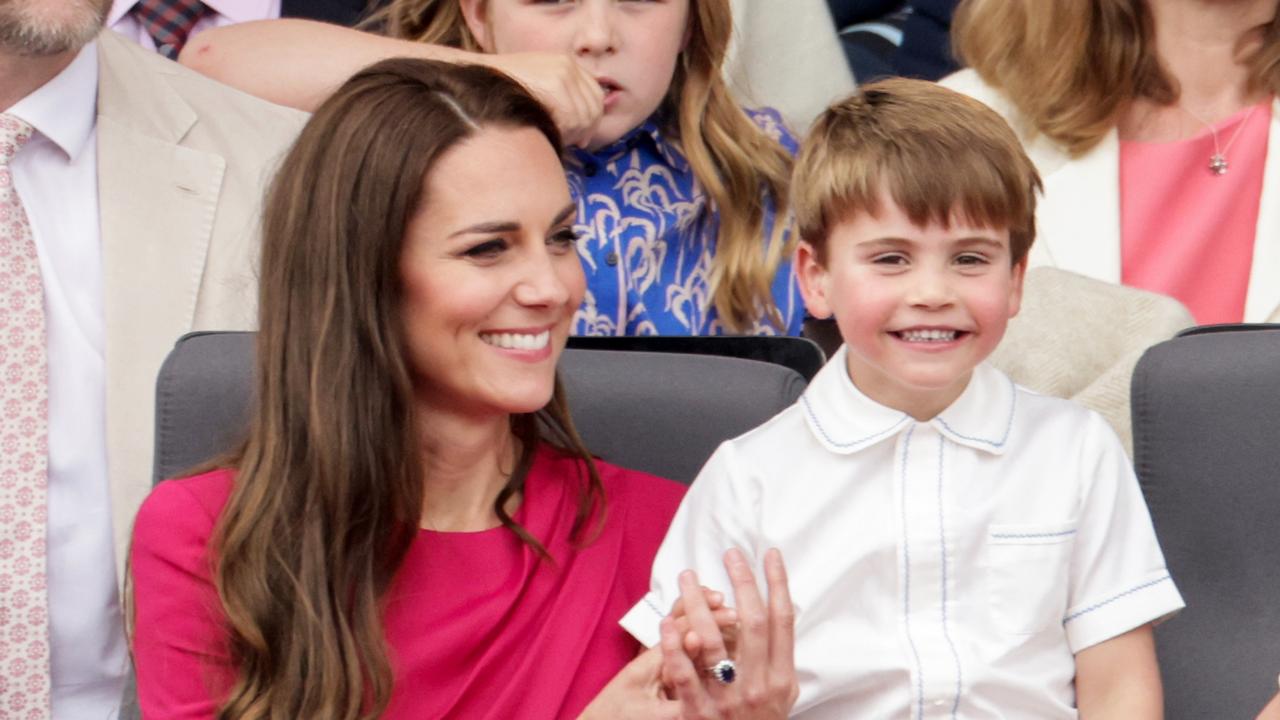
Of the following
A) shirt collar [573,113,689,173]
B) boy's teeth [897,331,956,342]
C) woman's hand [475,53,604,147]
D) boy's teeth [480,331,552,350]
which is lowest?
boy's teeth [480,331,552,350]

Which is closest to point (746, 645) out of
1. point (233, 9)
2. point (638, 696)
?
point (638, 696)

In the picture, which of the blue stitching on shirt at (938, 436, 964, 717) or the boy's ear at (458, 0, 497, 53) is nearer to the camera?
the blue stitching on shirt at (938, 436, 964, 717)

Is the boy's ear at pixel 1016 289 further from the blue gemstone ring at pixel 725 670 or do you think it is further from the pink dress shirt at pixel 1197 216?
the pink dress shirt at pixel 1197 216

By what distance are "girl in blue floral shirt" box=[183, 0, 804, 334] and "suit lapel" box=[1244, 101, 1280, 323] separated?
53cm

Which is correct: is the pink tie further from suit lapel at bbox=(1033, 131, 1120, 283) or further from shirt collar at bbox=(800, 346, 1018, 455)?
suit lapel at bbox=(1033, 131, 1120, 283)

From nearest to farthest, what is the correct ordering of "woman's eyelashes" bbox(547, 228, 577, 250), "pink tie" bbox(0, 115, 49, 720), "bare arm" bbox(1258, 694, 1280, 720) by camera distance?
"bare arm" bbox(1258, 694, 1280, 720) < "woman's eyelashes" bbox(547, 228, 577, 250) < "pink tie" bbox(0, 115, 49, 720)

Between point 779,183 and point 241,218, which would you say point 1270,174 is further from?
point 241,218

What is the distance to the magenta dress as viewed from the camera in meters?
1.48

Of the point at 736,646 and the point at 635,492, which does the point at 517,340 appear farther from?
the point at 736,646

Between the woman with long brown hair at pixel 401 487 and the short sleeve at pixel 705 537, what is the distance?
6cm

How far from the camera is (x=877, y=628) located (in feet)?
4.77

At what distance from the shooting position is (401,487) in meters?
1.54

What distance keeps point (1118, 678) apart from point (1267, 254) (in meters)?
0.82

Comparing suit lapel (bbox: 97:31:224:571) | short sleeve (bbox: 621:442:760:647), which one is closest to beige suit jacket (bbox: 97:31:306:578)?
suit lapel (bbox: 97:31:224:571)
